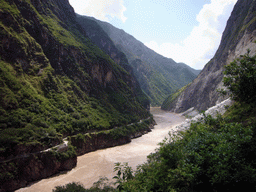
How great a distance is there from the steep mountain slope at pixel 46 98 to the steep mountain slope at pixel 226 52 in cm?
4518

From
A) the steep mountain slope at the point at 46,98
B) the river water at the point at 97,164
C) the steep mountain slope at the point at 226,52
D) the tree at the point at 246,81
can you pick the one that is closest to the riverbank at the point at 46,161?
the steep mountain slope at the point at 46,98

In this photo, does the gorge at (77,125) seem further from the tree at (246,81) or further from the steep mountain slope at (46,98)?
the tree at (246,81)

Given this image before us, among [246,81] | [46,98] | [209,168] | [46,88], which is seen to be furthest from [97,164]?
[246,81]

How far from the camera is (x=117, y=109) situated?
233 feet

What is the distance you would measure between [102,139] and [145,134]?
88.4ft

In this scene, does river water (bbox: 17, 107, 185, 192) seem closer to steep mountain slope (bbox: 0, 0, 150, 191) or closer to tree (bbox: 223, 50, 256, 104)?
steep mountain slope (bbox: 0, 0, 150, 191)

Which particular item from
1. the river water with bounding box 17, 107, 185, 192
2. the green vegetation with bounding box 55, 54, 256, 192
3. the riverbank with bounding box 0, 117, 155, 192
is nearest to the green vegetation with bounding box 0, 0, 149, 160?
the riverbank with bounding box 0, 117, 155, 192

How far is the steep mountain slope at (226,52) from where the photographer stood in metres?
67.1

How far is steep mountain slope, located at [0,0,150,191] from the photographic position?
2827 cm

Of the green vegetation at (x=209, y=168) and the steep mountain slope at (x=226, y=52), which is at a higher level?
the steep mountain slope at (x=226, y=52)

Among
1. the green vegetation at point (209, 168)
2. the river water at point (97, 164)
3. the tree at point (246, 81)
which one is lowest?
the river water at point (97, 164)

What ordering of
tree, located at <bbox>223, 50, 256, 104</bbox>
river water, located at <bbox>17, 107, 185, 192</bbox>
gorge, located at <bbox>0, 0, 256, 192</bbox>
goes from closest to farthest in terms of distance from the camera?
1. gorge, located at <bbox>0, 0, 256, 192</bbox>
2. tree, located at <bbox>223, 50, 256, 104</bbox>
3. river water, located at <bbox>17, 107, 185, 192</bbox>

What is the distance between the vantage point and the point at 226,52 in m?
85.2

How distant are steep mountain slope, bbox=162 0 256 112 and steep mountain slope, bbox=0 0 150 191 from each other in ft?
148
